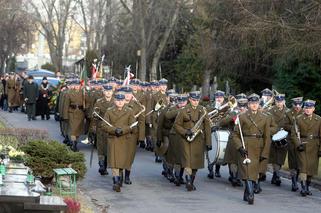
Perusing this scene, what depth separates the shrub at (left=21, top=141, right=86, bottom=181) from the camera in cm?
1318

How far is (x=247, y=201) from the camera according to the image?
1381 centimetres

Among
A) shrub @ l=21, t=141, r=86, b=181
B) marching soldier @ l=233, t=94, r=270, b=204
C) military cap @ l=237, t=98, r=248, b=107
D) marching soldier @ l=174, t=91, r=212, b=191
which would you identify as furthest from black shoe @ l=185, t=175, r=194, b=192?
shrub @ l=21, t=141, r=86, b=181

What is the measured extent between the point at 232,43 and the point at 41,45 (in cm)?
10876

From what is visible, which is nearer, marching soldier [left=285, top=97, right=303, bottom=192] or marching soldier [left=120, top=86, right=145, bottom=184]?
marching soldier [left=120, top=86, right=145, bottom=184]

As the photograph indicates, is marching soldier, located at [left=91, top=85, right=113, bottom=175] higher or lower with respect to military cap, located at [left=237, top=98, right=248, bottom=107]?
lower

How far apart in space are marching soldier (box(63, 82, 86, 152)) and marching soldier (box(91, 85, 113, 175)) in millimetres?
2797

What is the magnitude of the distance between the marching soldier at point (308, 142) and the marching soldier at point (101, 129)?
403 cm

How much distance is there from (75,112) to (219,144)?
19.5ft

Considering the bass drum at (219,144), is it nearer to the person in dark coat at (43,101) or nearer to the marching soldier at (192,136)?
the marching soldier at (192,136)

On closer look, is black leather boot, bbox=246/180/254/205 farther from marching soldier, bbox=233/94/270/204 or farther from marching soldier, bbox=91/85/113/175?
marching soldier, bbox=91/85/113/175

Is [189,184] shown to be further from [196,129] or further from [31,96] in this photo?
[31,96]

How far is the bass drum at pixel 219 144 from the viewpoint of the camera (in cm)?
1628

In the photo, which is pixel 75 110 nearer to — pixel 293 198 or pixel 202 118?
pixel 202 118

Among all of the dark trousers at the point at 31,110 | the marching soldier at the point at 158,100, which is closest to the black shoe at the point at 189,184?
the marching soldier at the point at 158,100
